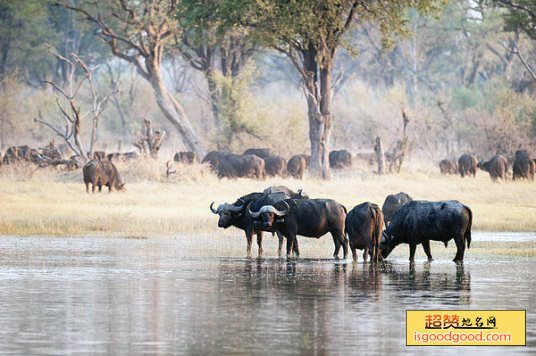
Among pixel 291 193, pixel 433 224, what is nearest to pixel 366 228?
pixel 433 224

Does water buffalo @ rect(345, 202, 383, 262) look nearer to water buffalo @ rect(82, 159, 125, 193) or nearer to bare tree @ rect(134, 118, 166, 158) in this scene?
water buffalo @ rect(82, 159, 125, 193)

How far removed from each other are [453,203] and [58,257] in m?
6.26

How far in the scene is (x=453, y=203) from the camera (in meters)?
18.0

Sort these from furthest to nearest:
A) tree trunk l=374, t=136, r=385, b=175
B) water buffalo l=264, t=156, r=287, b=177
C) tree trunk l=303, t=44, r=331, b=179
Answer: water buffalo l=264, t=156, r=287, b=177 → tree trunk l=374, t=136, r=385, b=175 → tree trunk l=303, t=44, r=331, b=179

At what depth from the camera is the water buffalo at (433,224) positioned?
58.4 feet

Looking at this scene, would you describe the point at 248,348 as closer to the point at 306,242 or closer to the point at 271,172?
the point at 306,242

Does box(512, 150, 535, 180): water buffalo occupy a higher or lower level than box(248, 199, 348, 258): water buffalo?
higher

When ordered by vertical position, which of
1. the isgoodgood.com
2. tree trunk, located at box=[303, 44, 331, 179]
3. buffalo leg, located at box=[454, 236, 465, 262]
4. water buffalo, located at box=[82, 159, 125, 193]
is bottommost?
the isgoodgood.com

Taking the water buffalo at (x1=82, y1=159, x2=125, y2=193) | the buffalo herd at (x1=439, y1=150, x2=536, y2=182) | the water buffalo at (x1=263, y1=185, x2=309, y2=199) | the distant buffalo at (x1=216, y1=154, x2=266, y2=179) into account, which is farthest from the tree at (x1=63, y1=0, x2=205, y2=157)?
the water buffalo at (x1=263, y1=185, x2=309, y2=199)

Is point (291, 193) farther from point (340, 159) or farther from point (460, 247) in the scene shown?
point (340, 159)

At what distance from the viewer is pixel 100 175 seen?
32.2 meters

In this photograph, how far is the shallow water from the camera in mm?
10445

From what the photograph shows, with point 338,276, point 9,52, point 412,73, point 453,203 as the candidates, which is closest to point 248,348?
point 338,276

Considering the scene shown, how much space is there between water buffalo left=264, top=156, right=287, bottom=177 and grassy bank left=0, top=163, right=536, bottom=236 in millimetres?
2116
